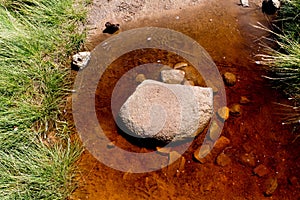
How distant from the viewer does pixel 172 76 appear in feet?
15.7

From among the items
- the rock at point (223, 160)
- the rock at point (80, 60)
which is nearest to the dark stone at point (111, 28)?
the rock at point (80, 60)

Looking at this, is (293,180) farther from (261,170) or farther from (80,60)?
(80,60)

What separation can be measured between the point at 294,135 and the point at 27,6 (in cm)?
413

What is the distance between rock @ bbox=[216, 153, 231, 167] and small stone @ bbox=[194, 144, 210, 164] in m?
0.16

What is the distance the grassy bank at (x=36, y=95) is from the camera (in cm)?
411

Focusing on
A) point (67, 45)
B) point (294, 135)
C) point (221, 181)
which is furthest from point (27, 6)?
point (294, 135)

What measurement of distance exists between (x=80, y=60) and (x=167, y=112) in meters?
1.53

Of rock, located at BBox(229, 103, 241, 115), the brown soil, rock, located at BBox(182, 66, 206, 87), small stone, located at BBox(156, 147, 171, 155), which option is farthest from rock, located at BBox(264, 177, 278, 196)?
rock, located at BBox(182, 66, 206, 87)

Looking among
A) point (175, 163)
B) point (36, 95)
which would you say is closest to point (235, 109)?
point (175, 163)

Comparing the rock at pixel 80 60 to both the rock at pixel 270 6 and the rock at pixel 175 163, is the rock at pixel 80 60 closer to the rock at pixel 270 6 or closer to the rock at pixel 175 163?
the rock at pixel 175 163

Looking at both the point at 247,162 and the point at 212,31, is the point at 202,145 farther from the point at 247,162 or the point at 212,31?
the point at 212,31

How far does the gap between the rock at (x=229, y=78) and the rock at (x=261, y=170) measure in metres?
1.15

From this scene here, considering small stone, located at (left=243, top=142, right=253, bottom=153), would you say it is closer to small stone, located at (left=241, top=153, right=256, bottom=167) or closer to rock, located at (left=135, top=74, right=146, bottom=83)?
small stone, located at (left=241, top=153, right=256, bottom=167)

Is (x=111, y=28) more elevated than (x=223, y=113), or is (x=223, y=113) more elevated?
(x=111, y=28)
